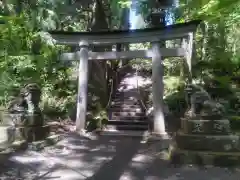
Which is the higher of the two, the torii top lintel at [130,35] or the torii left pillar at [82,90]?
the torii top lintel at [130,35]

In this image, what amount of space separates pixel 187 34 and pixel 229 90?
3.64 metres

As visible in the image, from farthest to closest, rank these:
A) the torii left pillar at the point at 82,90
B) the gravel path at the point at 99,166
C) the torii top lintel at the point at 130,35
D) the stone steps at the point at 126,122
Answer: the stone steps at the point at 126,122 → the torii left pillar at the point at 82,90 → the torii top lintel at the point at 130,35 → the gravel path at the point at 99,166

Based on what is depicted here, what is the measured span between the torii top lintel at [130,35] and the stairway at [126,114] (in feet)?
11.3

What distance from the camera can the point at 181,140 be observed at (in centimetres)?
603

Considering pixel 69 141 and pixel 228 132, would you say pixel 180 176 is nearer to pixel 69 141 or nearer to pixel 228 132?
pixel 228 132

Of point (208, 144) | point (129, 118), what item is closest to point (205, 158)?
point (208, 144)

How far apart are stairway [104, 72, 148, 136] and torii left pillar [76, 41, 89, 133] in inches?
53.8

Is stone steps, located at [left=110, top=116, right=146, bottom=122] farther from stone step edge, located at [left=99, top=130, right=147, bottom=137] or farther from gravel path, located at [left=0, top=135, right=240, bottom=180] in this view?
gravel path, located at [left=0, top=135, right=240, bottom=180]

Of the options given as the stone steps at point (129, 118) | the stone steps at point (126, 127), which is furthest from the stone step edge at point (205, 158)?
the stone steps at point (129, 118)

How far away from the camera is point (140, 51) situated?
30.3 feet

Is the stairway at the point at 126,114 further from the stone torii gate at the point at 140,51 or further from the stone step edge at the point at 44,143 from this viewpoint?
the stone step edge at the point at 44,143

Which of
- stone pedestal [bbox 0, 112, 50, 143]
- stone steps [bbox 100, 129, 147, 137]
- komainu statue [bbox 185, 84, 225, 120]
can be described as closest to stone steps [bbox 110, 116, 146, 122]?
stone steps [bbox 100, 129, 147, 137]

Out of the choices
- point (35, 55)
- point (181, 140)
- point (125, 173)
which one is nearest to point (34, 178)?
point (125, 173)

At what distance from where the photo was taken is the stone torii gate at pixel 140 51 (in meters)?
8.70
